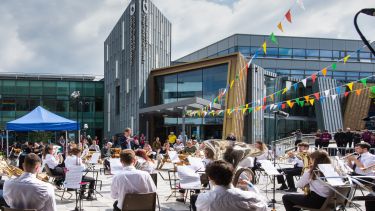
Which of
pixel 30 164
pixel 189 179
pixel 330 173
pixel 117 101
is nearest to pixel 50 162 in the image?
pixel 189 179

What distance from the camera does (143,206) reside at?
18.1ft

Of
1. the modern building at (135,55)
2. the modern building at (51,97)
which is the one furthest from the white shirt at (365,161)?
the modern building at (51,97)

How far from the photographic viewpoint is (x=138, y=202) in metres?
5.50

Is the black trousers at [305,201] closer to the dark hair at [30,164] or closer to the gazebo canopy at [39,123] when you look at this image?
the dark hair at [30,164]

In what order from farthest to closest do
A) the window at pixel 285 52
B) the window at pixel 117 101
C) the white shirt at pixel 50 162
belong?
the window at pixel 285 52 → the window at pixel 117 101 → the white shirt at pixel 50 162

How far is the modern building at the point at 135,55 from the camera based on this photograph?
3197 centimetres

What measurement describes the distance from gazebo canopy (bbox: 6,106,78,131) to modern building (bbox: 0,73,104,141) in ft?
91.4

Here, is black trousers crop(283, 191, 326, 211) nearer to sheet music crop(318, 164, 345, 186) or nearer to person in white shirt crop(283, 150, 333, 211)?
person in white shirt crop(283, 150, 333, 211)

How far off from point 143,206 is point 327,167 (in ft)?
8.83

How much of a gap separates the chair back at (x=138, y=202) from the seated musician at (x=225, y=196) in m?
1.71

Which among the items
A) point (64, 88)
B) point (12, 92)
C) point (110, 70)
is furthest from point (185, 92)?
point (12, 92)

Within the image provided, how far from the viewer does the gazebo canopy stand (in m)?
13.6

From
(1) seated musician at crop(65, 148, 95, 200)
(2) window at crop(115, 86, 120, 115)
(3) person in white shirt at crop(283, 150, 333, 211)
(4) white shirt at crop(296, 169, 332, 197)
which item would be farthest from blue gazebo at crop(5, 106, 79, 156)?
(2) window at crop(115, 86, 120, 115)

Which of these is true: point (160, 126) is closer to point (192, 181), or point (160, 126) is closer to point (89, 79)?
point (89, 79)
